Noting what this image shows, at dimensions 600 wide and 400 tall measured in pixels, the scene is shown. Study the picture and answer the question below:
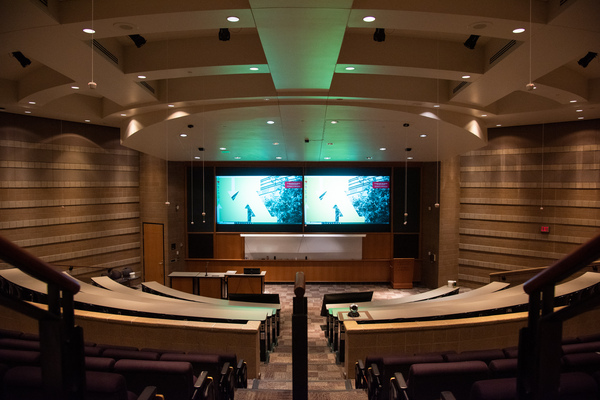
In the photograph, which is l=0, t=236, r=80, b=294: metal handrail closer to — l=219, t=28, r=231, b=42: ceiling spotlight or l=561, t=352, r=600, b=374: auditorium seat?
l=561, t=352, r=600, b=374: auditorium seat

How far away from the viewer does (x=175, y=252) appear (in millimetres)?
12164

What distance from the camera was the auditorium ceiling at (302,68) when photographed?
11.3 feet

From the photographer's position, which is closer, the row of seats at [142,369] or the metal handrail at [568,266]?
the metal handrail at [568,266]

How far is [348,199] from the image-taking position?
13.1 m

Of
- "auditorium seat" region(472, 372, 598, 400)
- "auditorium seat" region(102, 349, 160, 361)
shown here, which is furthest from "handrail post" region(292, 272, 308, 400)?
"auditorium seat" region(102, 349, 160, 361)

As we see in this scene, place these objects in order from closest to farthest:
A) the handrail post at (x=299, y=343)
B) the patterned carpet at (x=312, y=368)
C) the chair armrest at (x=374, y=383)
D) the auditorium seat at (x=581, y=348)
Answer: the handrail post at (x=299, y=343) < the auditorium seat at (x=581, y=348) < the chair armrest at (x=374, y=383) < the patterned carpet at (x=312, y=368)

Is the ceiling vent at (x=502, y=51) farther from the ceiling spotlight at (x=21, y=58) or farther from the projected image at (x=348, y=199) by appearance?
the projected image at (x=348, y=199)

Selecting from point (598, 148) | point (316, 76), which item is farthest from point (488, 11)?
point (598, 148)

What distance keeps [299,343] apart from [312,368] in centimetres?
353

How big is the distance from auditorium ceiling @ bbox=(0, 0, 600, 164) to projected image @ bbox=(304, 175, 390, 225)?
12.6 ft

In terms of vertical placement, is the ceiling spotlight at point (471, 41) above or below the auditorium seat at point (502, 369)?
above

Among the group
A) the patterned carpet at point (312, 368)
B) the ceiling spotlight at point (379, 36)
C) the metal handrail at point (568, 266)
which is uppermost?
the ceiling spotlight at point (379, 36)

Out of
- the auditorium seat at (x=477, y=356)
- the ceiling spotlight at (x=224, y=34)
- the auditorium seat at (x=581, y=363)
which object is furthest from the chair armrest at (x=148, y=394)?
the ceiling spotlight at (x=224, y=34)

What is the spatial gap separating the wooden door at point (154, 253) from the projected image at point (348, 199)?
4.98m
